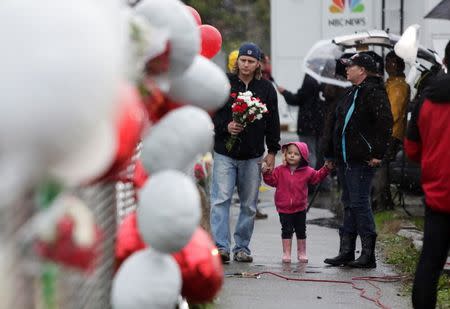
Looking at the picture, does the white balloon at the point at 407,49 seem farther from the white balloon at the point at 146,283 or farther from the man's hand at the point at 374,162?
the white balloon at the point at 146,283

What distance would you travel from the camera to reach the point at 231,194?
10.1 metres

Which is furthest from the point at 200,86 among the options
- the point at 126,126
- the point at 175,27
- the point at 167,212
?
the point at 126,126

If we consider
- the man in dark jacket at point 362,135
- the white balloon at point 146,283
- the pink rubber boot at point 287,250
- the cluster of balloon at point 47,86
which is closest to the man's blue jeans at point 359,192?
the man in dark jacket at point 362,135

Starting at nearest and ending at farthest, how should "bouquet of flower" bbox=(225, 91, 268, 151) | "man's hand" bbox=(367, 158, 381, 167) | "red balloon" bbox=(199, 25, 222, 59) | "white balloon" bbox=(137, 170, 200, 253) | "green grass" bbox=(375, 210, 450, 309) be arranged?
"white balloon" bbox=(137, 170, 200, 253) → "red balloon" bbox=(199, 25, 222, 59) → "green grass" bbox=(375, 210, 450, 309) → "man's hand" bbox=(367, 158, 381, 167) → "bouquet of flower" bbox=(225, 91, 268, 151)

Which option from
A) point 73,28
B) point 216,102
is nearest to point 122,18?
point 73,28

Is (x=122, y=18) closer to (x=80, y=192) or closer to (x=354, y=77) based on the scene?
(x=80, y=192)

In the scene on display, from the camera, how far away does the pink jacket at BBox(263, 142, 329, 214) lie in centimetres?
1016

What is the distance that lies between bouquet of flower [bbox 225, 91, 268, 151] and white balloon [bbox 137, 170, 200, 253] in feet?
21.4

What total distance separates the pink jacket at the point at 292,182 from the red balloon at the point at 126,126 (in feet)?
23.7

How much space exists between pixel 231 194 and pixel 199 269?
20.9 feet

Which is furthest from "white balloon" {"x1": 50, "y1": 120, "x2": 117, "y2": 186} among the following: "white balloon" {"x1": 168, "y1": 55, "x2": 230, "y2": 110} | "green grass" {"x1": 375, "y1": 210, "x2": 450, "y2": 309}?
"green grass" {"x1": 375, "y1": 210, "x2": 450, "y2": 309}

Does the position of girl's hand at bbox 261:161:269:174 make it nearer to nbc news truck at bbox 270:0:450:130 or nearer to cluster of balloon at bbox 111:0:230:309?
cluster of balloon at bbox 111:0:230:309

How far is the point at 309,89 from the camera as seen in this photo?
51.2 ft

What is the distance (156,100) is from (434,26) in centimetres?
1242
